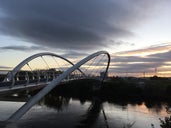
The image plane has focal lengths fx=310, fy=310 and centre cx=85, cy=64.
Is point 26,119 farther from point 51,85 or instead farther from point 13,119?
point 13,119

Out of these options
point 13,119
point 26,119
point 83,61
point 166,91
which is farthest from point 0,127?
point 166,91

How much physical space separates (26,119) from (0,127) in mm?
18350

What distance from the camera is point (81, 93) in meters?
78.0

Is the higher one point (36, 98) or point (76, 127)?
point (36, 98)

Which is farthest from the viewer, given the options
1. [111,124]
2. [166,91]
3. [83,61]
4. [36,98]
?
[166,91]

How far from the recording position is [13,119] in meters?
23.2

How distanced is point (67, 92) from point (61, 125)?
49.1 m

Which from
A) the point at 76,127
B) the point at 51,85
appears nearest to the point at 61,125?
the point at 76,127

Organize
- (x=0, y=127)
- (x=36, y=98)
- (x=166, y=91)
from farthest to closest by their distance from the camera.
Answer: (x=166, y=91)
(x=36, y=98)
(x=0, y=127)

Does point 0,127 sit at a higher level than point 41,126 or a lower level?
higher

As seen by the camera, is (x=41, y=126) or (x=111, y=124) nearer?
(x=41, y=126)

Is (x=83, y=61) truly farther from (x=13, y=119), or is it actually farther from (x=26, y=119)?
(x=13, y=119)

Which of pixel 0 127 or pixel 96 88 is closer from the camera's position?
pixel 0 127

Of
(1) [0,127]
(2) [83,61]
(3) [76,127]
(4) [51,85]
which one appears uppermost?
(2) [83,61]
